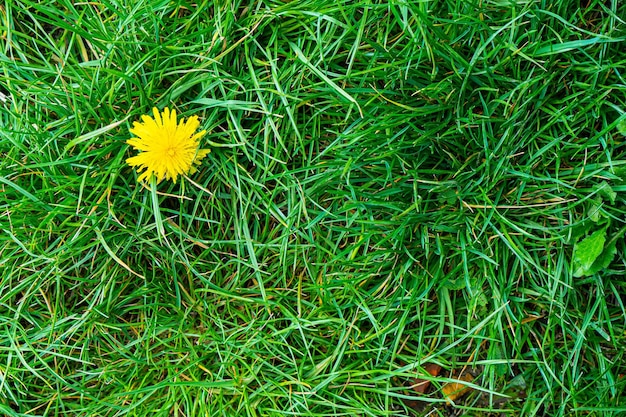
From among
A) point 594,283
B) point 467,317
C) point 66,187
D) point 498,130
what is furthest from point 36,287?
point 594,283

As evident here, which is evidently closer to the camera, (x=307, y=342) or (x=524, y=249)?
(x=524, y=249)

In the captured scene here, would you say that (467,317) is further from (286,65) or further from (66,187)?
(66,187)

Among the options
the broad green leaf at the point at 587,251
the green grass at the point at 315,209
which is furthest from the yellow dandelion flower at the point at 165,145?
the broad green leaf at the point at 587,251

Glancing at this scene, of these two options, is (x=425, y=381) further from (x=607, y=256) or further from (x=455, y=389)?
(x=607, y=256)

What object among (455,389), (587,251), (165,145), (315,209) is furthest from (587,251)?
(165,145)

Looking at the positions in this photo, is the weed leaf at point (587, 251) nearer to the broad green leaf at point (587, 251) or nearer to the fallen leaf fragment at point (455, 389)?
the broad green leaf at point (587, 251)

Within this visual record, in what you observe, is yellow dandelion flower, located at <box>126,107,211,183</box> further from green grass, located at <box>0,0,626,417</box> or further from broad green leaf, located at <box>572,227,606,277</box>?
broad green leaf, located at <box>572,227,606,277</box>
